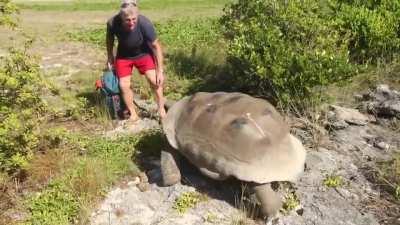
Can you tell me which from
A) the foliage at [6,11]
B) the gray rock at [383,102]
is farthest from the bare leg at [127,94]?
the gray rock at [383,102]

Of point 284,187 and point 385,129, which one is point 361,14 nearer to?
point 385,129

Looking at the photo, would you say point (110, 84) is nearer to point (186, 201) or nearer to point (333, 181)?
point (186, 201)

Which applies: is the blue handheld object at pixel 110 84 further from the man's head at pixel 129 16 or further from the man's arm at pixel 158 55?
the man's head at pixel 129 16

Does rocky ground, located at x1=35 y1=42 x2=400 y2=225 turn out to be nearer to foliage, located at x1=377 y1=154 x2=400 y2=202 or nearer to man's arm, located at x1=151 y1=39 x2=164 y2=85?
foliage, located at x1=377 y1=154 x2=400 y2=202

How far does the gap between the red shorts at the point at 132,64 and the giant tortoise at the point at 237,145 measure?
164 cm

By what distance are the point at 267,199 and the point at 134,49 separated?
116 inches

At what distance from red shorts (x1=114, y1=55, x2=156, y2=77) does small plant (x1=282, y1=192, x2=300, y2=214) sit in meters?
2.73

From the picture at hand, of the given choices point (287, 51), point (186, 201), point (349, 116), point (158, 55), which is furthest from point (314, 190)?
point (158, 55)

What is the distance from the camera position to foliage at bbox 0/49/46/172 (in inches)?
201

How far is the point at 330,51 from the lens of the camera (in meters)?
6.74

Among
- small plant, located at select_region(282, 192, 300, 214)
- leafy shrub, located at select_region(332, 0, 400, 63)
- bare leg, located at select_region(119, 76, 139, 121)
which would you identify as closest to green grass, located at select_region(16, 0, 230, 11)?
leafy shrub, located at select_region(332, 0, 400, 63)

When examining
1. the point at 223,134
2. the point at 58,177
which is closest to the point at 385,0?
the point at 223,134

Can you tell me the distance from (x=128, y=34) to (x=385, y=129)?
3141 mm

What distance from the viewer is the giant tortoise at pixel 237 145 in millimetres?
4688
